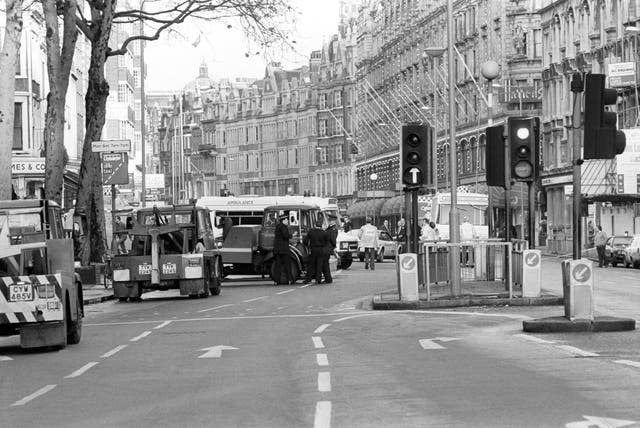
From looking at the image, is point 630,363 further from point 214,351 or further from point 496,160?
point 496,160

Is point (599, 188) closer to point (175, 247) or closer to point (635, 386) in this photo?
point (175, 247)

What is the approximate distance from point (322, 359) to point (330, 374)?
7.08 feet

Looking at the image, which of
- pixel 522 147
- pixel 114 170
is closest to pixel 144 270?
pixel 114 170

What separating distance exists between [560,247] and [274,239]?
1628 inches

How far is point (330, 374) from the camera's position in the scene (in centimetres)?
1648

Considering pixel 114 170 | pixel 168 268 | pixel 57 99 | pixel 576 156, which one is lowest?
pixel 168 268

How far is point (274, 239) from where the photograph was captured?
154 feet

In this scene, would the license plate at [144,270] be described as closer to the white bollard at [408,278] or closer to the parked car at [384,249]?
the white bollard at [408,278]

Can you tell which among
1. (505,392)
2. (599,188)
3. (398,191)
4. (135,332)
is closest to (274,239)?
(135,332)

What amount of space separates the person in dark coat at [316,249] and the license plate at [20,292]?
23884 millimetres

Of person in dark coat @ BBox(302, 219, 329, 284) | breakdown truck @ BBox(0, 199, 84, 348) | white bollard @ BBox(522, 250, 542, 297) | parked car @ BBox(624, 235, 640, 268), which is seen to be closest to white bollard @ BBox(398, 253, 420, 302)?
white bollard @ BBox(522, 250, 542, 297)

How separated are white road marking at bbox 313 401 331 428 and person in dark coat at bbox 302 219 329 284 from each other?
31605 mm

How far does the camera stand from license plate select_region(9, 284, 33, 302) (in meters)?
21.4

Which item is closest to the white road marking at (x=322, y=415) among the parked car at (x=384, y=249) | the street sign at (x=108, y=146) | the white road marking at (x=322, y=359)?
the white road marking at (x=322, y=359)
